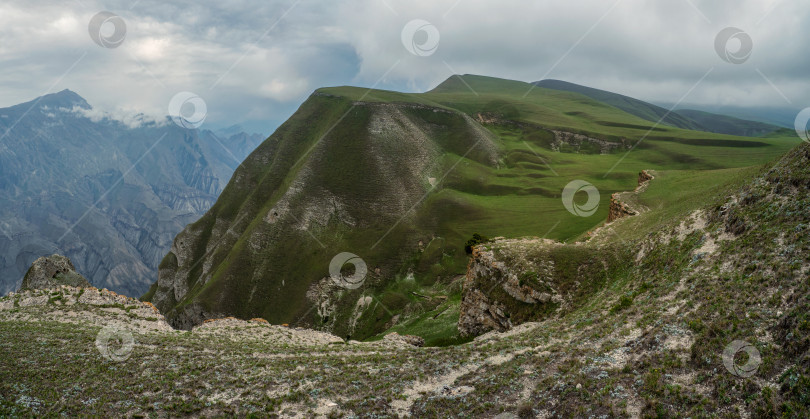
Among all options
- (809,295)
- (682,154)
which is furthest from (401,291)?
(682,154)

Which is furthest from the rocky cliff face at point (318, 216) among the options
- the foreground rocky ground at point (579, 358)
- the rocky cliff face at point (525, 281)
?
the foreground rocky ground at point (579, 358)

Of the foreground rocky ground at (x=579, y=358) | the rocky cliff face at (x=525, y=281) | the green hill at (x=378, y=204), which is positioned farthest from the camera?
the green hill at (x=378, y=204)

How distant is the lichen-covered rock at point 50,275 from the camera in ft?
177

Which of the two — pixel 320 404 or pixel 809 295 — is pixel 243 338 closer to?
pixel 320 404

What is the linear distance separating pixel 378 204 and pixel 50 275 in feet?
260

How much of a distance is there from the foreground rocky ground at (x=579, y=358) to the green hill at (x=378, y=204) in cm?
2501

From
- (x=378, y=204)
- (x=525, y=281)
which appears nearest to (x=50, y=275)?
(x=525, y=281)

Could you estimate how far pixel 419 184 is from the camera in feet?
425

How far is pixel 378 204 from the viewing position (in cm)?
12000

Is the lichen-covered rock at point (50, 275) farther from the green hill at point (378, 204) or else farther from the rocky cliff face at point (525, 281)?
the rocky cliff face at point (525, 281)

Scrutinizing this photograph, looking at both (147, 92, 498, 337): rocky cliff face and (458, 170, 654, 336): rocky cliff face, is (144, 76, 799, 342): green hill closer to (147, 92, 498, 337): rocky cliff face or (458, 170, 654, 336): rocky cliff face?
(147, 92, 498, 337): rocky cliff face

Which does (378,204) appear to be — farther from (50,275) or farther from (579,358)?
(579,358)

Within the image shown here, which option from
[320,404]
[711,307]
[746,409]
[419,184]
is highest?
[419,184]

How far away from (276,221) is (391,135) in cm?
5592
